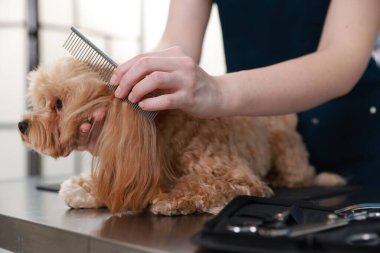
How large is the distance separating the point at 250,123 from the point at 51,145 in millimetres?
472

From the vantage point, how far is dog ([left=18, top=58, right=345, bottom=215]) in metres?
0.87

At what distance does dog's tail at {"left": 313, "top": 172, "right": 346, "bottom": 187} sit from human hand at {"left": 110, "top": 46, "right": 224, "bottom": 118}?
0.63 m

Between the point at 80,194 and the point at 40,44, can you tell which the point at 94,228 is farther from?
the point at 40,44

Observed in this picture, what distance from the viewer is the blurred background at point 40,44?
2.54m

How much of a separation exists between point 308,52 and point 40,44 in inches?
68.1

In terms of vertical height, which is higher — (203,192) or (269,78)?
(269,78)

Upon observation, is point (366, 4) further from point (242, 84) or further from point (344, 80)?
point (242, 84)

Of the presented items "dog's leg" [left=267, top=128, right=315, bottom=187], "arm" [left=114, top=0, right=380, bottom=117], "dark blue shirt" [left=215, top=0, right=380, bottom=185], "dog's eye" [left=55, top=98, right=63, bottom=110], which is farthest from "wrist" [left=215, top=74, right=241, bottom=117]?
"dark blue shirt" [left=215, top=0, right=380, bottom=185]

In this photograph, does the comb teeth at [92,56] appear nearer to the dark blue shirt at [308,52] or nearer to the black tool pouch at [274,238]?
the black tool pouch at [274,238]

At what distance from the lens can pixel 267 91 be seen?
2.89 feet

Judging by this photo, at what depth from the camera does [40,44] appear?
265 centimetres

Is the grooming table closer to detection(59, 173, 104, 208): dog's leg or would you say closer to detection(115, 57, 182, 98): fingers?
detection(59, 173, 104, 208): dog's leg

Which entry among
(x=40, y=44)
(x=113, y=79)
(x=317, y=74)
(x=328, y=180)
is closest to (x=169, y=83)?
(x=113, y=79)

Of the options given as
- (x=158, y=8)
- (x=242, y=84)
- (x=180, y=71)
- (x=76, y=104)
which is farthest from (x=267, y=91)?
(x=158, y=8)
